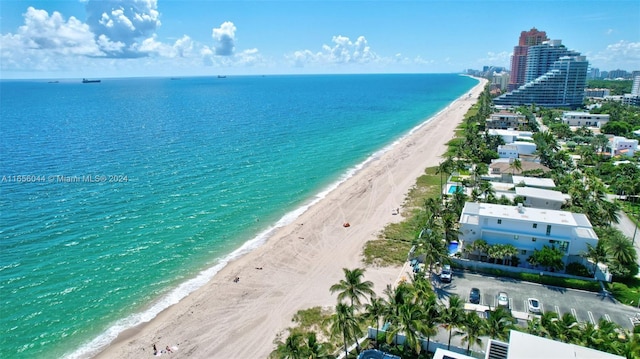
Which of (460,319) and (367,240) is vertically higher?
(460,319)

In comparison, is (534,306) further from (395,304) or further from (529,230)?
(395,304)

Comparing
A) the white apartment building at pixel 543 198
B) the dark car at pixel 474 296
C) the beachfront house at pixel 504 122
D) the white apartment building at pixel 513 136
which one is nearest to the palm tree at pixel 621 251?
the white apartment building at pixel 543 198

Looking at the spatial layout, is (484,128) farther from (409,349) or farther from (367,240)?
(409,349)

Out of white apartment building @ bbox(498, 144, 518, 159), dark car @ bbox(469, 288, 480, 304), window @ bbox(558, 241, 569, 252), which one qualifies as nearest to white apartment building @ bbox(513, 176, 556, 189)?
white apartment building @ bbox(498, 144, 518, 159)

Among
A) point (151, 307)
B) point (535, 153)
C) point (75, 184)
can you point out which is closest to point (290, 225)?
point (151, 307)

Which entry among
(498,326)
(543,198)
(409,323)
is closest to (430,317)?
(409,323)

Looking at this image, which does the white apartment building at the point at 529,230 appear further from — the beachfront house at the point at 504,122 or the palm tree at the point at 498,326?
the beachfront house at the point at 504,122
